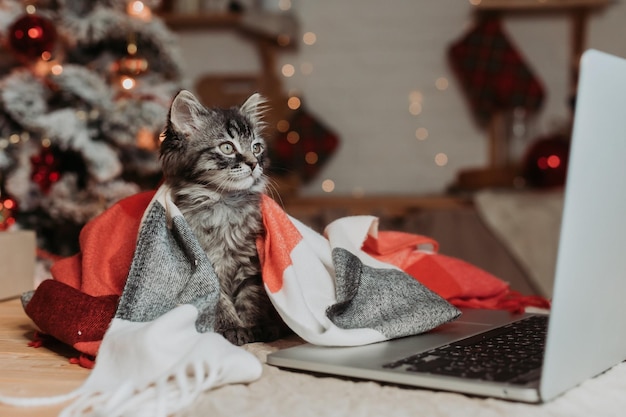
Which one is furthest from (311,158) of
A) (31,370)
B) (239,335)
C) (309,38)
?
(31,370)

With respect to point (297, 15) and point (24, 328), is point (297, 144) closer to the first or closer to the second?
point (297, 15)

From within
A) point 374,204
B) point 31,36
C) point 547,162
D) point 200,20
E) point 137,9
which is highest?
point 200,20

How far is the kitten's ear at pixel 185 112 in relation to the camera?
38.2 inches

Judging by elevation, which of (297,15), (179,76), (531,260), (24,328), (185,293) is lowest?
(531,260)

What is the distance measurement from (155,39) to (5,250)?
48.9 inches

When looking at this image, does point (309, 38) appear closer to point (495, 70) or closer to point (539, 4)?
point (495, 70)

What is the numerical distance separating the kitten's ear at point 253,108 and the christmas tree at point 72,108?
42.2 inches

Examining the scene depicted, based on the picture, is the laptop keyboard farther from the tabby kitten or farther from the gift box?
the gift box

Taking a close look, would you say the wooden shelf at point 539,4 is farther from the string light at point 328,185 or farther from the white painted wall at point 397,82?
the string light at point 328,185

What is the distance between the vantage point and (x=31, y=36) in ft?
6.48

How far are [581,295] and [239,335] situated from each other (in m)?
0.43

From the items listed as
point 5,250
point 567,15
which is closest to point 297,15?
point 567,15

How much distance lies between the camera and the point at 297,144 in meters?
3.44

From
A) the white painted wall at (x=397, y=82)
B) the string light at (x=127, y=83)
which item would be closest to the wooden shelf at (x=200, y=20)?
the white painted wall at (x=397, y=82)
